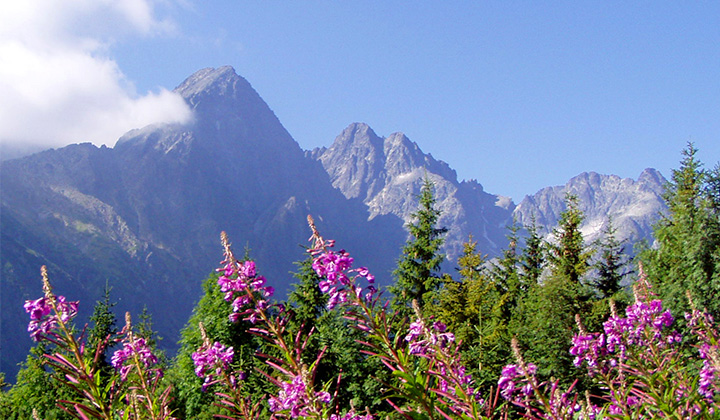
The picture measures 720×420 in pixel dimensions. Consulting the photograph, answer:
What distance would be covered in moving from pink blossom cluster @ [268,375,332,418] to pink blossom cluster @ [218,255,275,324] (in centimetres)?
56

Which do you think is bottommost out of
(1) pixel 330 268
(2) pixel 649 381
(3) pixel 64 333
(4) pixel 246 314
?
(2) pixel 649 381

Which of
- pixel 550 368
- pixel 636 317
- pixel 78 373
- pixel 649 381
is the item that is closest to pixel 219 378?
pixel 78 373

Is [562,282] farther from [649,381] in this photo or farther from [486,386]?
[649,381]

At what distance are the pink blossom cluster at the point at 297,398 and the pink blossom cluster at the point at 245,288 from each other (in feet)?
1.85

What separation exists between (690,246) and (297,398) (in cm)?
2345

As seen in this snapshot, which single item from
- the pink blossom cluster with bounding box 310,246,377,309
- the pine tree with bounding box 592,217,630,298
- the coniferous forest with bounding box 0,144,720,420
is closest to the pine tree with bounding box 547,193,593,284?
the coniferous forest with bounding box 0,144,720,420

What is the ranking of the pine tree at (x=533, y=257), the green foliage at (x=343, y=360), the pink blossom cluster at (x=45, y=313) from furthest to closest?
1. the pine tree at (x=533, y=257)
2. the green foliage at (x=343, y=360)
3. the pink blossom cluster at (x=45, y=313)

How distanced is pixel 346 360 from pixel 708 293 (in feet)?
51.0

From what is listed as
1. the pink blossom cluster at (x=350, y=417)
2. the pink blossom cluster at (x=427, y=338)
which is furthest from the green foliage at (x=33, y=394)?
the pink blossom cluster at (x=427, y=338)

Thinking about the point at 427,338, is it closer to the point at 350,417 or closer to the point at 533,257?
the point at 350,417

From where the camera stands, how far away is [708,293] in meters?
20.4

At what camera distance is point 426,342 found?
3.62 m

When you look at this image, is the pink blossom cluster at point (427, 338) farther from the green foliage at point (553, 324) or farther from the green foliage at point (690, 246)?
the green foliage at point (690, 246)

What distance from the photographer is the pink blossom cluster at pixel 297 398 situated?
11.3 feet
